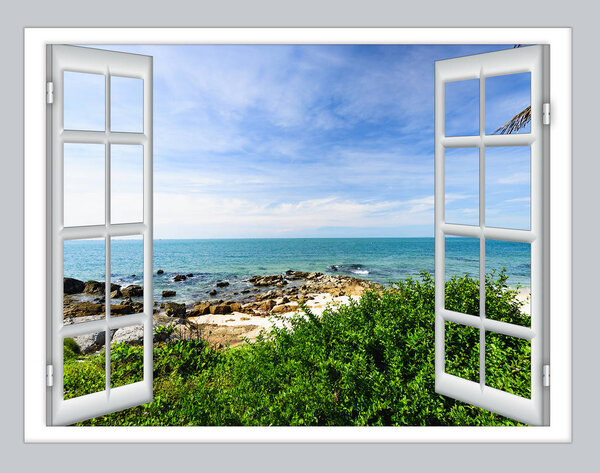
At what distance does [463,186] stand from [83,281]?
1521 centimetres

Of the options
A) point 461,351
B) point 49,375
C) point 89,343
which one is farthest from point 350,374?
point 89,343

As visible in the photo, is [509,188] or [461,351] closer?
[461,351]

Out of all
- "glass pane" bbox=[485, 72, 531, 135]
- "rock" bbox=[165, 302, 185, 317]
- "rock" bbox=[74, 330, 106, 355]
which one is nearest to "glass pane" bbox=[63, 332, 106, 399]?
"rock" bbox=[74, 330, 106, 355]

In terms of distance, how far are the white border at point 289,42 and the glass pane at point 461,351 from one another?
311 millimetres

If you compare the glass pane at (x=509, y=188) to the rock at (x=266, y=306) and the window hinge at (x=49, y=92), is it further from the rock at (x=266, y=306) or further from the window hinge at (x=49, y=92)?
the window hinge at (x=49, y=92)

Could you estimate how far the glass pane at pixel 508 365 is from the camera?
1670 mm

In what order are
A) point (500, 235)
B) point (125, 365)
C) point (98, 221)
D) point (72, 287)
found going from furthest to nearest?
point (72, 287), point (125, 365), point (98, 221), point (500, 235)

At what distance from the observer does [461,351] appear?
6.49 ft

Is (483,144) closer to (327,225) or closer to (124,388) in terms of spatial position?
(124,388)

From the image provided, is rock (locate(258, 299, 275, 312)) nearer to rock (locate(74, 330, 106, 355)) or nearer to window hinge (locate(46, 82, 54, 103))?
rock (locate(74, 330, 106, 355))

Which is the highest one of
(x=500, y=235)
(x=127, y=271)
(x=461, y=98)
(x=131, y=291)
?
(x=461, y=98)

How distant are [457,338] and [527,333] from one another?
563mm

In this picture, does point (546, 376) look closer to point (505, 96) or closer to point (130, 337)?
point (130, 337)

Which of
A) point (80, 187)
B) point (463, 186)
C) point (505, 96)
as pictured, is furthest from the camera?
point (463, 186)
